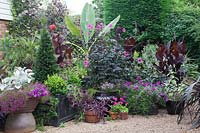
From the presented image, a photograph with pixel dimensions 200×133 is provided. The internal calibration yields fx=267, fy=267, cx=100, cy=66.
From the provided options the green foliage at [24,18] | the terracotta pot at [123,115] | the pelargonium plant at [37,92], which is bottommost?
the terracotta pot at [123,115]

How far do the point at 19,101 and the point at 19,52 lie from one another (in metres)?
2.81

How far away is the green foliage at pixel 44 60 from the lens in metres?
5.13

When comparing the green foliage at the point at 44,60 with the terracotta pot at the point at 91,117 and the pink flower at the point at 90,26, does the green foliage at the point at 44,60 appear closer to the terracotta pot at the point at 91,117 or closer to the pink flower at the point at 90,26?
the terracotta pot at the point at 91,117

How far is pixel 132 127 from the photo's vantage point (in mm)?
4629

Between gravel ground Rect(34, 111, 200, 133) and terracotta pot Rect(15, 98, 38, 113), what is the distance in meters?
0.45

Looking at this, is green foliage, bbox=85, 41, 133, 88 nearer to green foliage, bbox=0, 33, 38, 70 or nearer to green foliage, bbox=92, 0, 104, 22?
green foliage, bbox=0, 33, 38, 70

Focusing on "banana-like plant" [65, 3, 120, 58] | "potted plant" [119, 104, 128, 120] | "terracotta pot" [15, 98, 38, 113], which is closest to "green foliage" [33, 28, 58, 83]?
"terracotta pot" [15, 98, 38, 113]

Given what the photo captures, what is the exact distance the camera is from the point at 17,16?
8672mm

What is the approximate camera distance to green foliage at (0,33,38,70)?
Result: 649cm

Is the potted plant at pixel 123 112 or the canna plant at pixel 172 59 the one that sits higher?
the canna plant at pixel 172 59

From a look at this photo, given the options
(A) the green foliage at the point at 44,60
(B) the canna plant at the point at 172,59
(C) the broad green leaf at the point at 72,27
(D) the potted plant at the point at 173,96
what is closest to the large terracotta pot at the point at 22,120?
(A) the green foliage at the point at 44,60

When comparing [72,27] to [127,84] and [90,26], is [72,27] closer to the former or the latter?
[90,26]

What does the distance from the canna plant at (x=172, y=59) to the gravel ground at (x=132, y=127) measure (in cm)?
139

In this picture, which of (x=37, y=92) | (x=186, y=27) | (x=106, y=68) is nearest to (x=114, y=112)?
(x=106, y=68)
